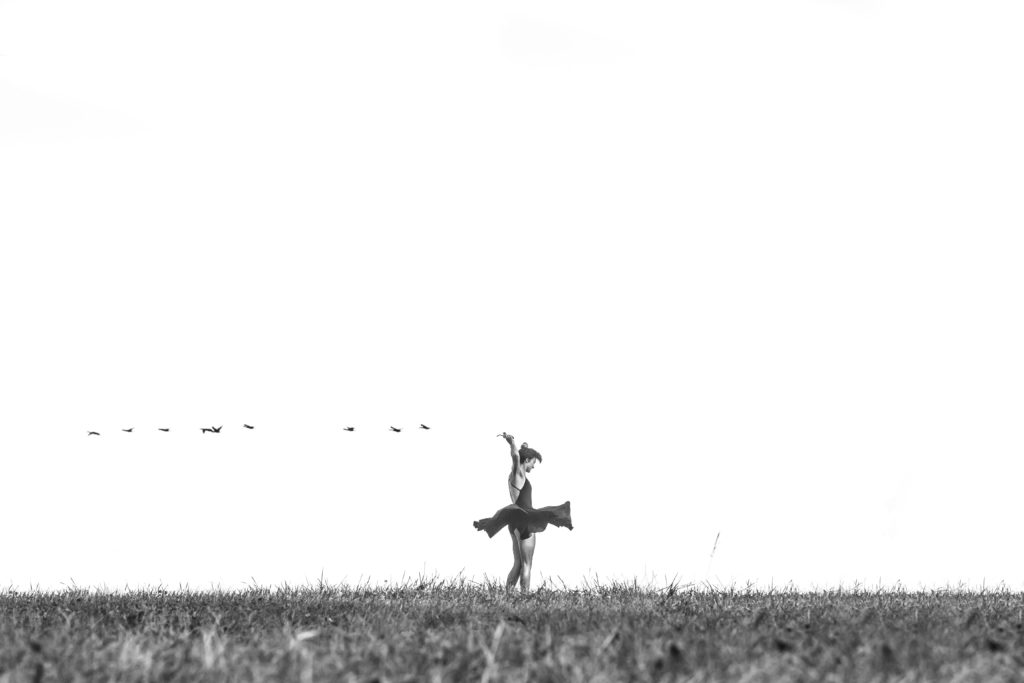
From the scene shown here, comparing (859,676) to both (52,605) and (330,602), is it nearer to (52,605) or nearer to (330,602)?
(330,602)

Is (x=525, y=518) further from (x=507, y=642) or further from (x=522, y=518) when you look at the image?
(x=507, y=642)

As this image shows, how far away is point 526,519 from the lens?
778 inches

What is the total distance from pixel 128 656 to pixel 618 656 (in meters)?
2.76

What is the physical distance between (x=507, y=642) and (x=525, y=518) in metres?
11.9

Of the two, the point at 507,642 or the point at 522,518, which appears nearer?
the point at 507,642

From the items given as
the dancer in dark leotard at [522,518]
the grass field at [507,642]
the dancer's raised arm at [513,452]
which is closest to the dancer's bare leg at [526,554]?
the dancer in dark leotard at [522,518]

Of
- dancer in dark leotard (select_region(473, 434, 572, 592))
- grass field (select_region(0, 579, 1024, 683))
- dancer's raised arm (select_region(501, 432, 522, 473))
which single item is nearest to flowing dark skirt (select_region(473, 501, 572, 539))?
dancer in dark leotard (select_region(473, 434, 572, 592))

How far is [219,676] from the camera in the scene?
6.46 meters

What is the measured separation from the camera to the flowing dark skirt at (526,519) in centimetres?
1975

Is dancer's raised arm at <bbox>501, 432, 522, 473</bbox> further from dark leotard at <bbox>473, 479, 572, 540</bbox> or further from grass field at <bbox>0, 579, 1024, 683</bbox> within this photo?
grass field at <bbox>0, 579, 1024, 683</bbox>

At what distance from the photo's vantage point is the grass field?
Answer: 6711 mm

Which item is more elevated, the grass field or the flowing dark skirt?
the flowing dark skirt

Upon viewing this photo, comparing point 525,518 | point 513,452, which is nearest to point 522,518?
point 525,518

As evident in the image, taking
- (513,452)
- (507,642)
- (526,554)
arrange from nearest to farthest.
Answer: (507,642)
(526,554)
(513,452)
